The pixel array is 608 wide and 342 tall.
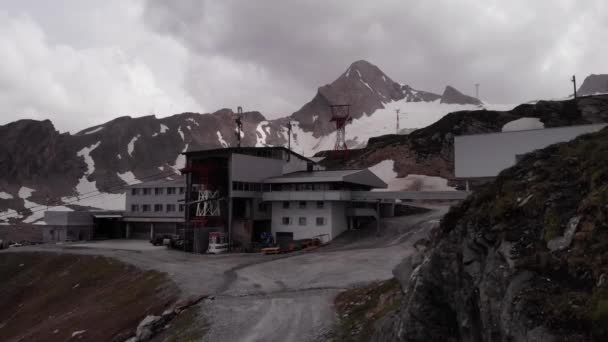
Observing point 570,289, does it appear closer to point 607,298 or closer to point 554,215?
point 607,298

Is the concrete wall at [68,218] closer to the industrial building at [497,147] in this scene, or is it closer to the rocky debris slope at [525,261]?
the industrial building at [497,147]

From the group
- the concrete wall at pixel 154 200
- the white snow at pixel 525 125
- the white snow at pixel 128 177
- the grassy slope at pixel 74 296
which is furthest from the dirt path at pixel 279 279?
the white snow at pixel 128 177

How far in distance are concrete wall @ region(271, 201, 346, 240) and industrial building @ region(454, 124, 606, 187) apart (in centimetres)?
1563

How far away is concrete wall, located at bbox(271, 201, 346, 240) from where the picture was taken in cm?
5231

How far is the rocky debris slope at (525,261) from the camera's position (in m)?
6.61

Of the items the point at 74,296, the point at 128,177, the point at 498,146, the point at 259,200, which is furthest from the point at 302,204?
the point at 128,177

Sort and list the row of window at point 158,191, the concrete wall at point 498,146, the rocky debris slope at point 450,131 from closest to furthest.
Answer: the concrete wall at point 498,146, the row of window at point 158,191, the rocky debris slope at point 450,131

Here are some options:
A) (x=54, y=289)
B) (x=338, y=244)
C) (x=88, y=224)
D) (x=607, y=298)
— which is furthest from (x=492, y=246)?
(x=88, y=224)

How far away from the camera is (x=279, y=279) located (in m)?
30.6

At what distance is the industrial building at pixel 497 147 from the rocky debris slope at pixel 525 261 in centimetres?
3473

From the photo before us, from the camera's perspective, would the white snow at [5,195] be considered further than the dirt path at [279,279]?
Yes

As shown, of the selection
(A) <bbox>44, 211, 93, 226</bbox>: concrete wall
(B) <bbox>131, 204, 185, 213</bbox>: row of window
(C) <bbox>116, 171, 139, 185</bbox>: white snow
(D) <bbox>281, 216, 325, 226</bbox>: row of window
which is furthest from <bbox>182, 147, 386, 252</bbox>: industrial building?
(C) <bbox>116, 171, 139, 185</bbox>: white snow

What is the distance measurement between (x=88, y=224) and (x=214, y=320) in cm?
6621

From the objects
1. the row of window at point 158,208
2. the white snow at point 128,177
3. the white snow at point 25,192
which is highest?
the white snow at point 128,177
